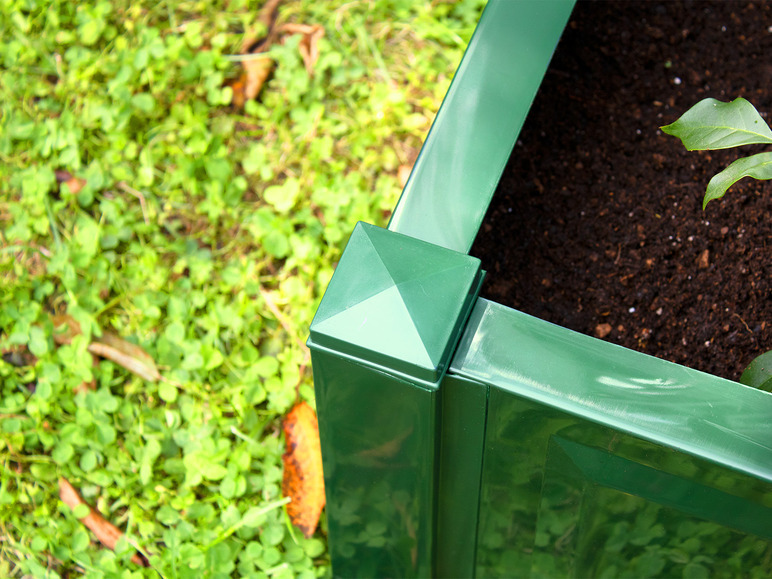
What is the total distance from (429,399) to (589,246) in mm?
573

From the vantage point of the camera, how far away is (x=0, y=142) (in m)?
2.26

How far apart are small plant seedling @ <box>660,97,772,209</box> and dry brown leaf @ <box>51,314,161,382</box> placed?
4.53 ft

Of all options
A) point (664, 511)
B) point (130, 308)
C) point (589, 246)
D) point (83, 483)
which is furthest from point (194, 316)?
point (664, 511)

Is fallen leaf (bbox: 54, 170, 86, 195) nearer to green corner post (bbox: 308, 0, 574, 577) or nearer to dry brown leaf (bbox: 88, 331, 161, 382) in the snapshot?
dry brown leaf (bbox: 88, 331, 161, 382)

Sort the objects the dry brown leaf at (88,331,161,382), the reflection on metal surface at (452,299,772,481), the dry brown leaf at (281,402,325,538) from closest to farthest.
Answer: the reflection on metal surface at (452,299,772,481) → the dry brown leaf at (281,402,325,538) → the dry brown leaf at (88,331,161,382)

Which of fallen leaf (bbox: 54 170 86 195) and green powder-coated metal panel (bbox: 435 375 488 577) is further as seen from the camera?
fallen leaf (bbox: 54 170 86 195)

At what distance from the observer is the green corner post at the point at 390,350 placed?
37.0 inches

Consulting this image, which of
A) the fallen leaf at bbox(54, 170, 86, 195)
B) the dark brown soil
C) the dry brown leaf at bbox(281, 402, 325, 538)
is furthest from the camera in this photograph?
the fallen leaf at bbox(54, 170, 86, 195)

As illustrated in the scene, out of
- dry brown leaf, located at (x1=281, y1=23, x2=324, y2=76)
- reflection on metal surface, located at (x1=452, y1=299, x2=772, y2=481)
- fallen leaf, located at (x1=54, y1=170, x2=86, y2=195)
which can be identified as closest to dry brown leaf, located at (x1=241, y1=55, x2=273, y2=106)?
dry brown leaf, located at (x1=281, y1=23, x2=324, y2=76)

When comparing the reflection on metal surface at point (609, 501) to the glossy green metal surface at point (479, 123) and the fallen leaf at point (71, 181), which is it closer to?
the glossy green metal surface at point (479, 123)

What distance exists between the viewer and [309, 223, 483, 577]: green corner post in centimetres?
94

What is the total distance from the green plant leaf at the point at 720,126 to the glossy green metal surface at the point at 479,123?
0.27 m

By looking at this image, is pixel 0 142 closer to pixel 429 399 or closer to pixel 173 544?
pixel 173 544

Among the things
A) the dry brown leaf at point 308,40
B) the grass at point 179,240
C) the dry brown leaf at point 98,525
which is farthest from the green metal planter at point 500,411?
the dry brown leaf at point 308,40
